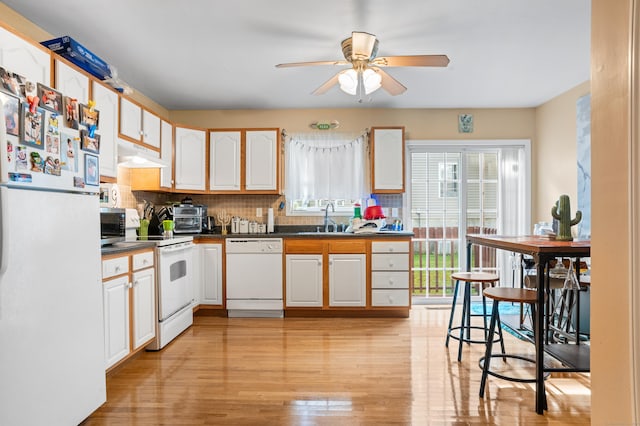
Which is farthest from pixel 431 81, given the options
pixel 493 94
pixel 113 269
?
pixel 113 269

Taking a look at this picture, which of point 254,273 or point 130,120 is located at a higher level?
point 130,120

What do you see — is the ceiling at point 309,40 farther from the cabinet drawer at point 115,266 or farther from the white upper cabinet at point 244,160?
the cabinet drawer at point 115,266

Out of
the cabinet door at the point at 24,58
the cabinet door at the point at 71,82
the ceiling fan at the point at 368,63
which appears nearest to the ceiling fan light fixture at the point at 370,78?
the ceiling fan at the point at 368,63

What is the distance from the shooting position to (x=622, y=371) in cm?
103

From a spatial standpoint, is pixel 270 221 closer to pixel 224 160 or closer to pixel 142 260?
pixel 224 160

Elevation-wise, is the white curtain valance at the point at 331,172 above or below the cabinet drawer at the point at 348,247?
above

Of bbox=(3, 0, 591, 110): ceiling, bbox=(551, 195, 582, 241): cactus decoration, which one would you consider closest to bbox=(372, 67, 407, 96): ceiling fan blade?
bbox=(3, 0, 591, 110): ceiling

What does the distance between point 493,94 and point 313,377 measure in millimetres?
3559

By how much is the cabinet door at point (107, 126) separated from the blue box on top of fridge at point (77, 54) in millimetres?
99

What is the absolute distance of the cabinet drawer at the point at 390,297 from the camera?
13.6ft

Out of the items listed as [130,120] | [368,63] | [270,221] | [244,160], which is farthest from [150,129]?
[368,63]

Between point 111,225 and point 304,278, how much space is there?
198 centimetres

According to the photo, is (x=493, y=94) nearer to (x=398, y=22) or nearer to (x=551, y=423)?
(x=398, y=22)

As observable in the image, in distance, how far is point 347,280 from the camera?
13.6 ft
